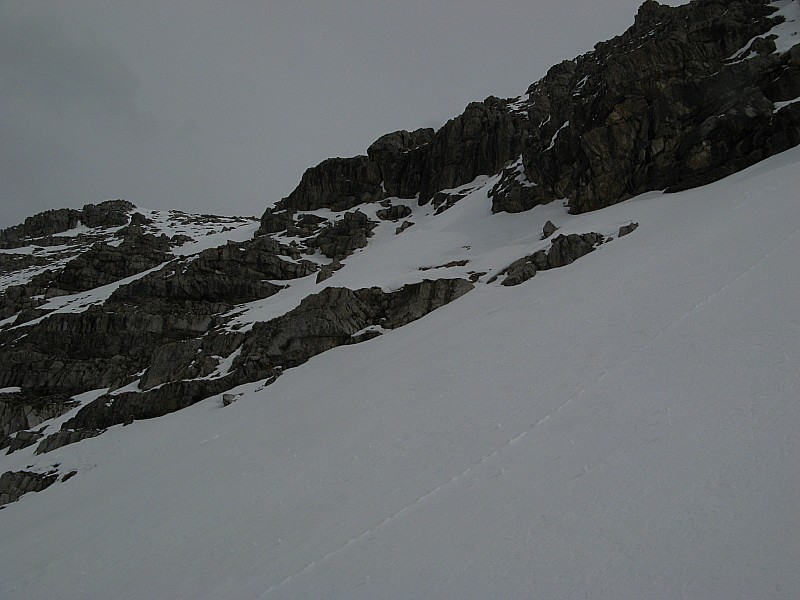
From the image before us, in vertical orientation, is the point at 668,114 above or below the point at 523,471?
above

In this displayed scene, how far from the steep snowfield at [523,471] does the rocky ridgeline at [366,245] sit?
30.2 ft

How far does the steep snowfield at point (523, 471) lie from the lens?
5.09 metres

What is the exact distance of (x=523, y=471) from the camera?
7.30 meters

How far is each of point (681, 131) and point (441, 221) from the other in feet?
76.1

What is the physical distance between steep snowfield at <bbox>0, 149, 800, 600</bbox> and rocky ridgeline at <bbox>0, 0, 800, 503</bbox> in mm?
9213

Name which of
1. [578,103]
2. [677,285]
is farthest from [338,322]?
[578,103]

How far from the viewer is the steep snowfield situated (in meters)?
5.09

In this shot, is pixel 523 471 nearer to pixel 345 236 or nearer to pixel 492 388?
pixel 492 388

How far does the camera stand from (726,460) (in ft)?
19.4

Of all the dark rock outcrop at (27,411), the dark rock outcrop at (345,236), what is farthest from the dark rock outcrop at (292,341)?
the dark rock outcrop at (345,236)

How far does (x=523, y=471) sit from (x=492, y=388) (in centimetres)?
442

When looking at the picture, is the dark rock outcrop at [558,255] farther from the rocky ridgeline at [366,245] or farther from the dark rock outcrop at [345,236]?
the dark rock outcrop at [345,236]

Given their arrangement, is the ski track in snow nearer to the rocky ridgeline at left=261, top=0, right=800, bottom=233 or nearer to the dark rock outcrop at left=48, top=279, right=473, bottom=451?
the dark rock outcrop at left=48, top=279, right=473, bottom=451

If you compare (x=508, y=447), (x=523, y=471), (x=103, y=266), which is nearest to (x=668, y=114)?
(x=508, y=447)
